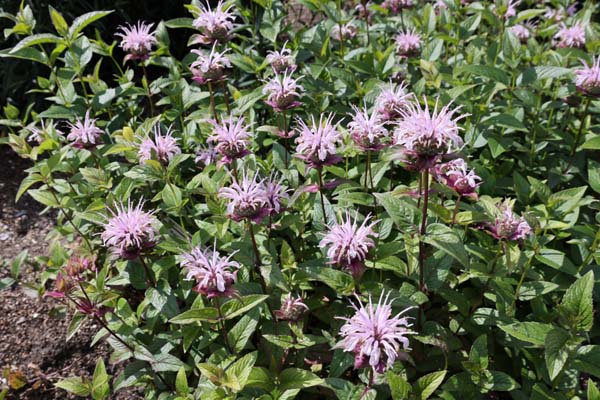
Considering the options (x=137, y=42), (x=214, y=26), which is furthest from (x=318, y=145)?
(x=137, y=42)

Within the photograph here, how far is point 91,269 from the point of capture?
2277 mm

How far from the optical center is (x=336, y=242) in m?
1.66

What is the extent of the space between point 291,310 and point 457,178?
69cm

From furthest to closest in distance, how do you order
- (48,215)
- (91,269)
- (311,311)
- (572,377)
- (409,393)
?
(48,215) < (91,269) < (311,311) < (572,377) < (409,393)

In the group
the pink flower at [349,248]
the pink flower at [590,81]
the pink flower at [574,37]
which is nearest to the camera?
the pink flower at [349,248]

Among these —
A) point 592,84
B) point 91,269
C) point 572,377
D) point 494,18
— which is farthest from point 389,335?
point 494,18

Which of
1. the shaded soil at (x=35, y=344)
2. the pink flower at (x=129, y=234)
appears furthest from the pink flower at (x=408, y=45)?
the shaded soil at (x=35, y=344)

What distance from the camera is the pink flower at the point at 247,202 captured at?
5.72 feet

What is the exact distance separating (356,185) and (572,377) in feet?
3.26

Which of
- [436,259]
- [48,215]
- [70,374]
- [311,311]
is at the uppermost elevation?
[436,259]

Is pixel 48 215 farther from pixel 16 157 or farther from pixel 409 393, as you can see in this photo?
pixel 409 393

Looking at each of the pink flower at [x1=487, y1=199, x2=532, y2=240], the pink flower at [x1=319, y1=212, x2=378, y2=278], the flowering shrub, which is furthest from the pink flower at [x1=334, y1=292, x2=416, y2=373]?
the pink flower at [x1=487, y1=199, x2=532, y2=240]

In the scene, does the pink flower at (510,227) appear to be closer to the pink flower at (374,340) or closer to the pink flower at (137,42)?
the pink flower at (374,340)

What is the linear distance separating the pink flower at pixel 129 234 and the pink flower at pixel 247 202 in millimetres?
294
